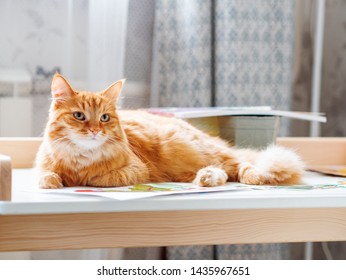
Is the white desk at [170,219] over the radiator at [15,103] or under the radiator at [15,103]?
under

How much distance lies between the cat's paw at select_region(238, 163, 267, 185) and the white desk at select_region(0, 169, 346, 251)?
132 millimetres

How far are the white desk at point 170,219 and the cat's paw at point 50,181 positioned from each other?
1.8 inches

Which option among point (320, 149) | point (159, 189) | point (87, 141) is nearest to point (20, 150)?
point (87, 141)

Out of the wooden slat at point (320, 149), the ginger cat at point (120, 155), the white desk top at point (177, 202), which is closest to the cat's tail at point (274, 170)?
the ginger cat at point (120, 155)

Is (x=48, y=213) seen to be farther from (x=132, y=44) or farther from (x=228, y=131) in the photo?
(x=132, y=44)

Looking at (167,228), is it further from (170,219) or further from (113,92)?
(113,92)

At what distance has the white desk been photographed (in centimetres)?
73

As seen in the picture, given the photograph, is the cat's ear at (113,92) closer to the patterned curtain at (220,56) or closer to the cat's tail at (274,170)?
the cat's tail at (274,170)

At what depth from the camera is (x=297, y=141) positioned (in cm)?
140

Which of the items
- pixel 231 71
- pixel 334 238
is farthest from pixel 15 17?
pixel 334 238

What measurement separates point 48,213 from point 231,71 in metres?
1.02

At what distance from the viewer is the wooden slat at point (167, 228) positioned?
2.44 ft

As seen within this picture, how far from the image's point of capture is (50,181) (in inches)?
35.1

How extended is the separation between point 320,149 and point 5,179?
0.94 metres
